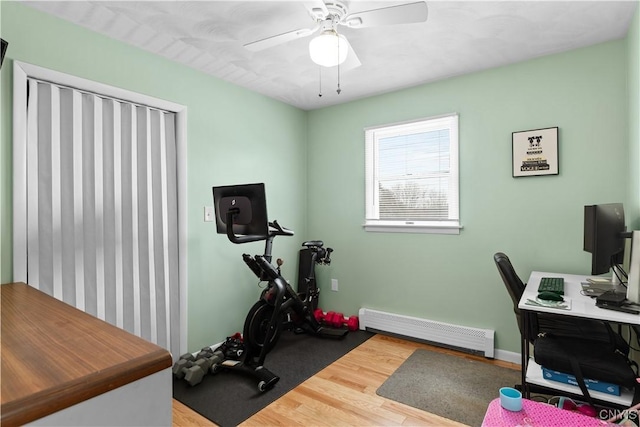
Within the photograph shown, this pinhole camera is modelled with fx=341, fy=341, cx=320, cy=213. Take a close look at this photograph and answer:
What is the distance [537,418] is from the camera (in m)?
1.28

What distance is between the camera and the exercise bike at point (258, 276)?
2.40m

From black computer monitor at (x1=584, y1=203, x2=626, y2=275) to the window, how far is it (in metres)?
1.14

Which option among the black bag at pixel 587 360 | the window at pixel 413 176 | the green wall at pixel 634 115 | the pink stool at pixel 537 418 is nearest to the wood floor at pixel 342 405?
the black bag at pixel 587 360

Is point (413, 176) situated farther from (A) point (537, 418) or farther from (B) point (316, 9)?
(A) point (537, 418)

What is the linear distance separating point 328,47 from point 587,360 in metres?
2.08

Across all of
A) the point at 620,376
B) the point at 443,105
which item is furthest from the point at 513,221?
the point at 620,376

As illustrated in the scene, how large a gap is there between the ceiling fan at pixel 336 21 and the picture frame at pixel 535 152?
5.21ft

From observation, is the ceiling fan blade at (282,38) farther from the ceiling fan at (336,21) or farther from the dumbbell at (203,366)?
the dumbbell at (203,366)

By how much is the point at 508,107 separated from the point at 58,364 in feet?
10.6

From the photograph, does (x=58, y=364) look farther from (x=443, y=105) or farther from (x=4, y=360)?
(x=443, y=105)

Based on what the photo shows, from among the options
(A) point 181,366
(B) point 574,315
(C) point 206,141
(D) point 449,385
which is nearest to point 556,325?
(B) point 574,315

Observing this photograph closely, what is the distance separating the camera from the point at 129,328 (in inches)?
97.0

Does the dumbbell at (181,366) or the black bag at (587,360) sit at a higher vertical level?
the black bag at (587,360)

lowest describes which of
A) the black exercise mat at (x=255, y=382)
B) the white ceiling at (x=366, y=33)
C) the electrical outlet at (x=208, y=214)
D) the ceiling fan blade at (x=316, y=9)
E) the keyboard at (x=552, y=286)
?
the black exercise mat at (x=255, y=382)
